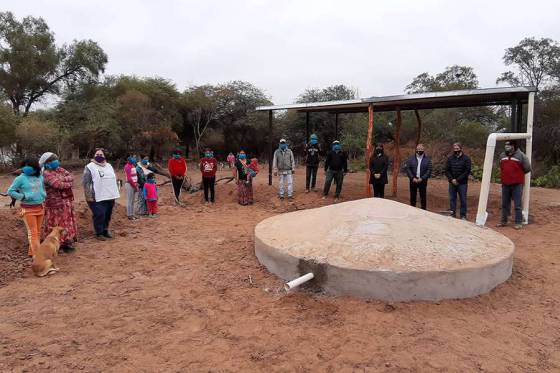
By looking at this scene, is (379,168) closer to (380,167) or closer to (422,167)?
(380,167)

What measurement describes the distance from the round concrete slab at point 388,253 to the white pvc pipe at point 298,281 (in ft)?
0.28

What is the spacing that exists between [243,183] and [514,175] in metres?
5.27

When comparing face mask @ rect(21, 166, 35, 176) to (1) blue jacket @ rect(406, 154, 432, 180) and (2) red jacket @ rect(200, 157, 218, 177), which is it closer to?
(2) red jacket @ rect(200, 157, 218, 177)

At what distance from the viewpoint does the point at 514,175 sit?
6.57 meters

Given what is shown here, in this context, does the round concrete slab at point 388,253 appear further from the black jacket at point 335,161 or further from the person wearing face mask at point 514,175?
the black jacket at point 335,161

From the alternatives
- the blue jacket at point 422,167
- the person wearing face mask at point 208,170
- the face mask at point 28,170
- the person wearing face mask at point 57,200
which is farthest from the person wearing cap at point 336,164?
the face mask at point 28,170

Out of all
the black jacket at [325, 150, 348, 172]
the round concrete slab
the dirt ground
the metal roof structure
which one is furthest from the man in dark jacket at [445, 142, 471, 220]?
the black jacket at [325, 150, 348, 172]

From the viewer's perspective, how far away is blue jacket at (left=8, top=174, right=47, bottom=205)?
4.54m

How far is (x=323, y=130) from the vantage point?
20.4m

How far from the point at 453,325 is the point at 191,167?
17.4 metres

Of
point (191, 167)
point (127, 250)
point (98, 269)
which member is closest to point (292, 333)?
point (98, 269)

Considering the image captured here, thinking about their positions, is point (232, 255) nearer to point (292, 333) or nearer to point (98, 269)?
point (98, 269)

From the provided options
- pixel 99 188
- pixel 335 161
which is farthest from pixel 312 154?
pixel 99 188

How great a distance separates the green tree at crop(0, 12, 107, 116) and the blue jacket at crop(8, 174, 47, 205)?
54.6 feet
